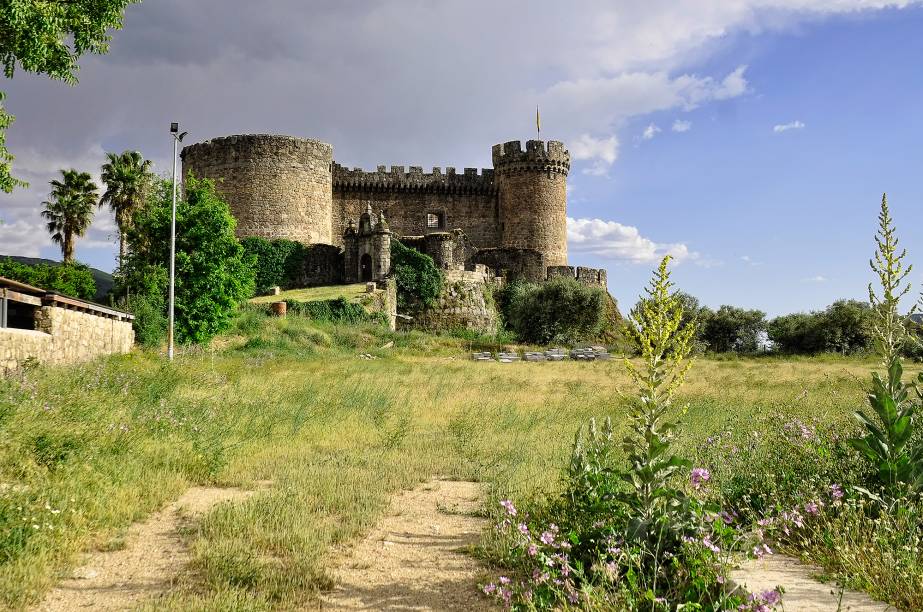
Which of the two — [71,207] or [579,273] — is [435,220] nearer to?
[579,273]

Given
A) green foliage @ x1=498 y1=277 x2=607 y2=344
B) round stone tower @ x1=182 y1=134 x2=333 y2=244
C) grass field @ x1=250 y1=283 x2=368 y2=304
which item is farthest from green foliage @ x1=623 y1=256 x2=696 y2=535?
round stone tower @ x1=182 y1=134 x2=333 y2=244

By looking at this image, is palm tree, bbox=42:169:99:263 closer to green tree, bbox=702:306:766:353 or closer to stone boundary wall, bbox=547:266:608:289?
stone boundary wall, bbox=547:266:608:289

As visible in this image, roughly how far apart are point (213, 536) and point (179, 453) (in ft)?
9.75

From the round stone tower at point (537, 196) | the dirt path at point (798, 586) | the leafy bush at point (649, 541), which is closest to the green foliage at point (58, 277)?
the round stone tower at point (537, 196)

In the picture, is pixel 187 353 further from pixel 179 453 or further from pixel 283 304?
pixel 179 453

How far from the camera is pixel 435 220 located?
47.5 metres

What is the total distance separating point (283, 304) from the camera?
31094mm

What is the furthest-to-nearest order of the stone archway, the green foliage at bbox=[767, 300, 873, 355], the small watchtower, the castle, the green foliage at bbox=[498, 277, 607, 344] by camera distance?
the green foliage at bbox=[767, 300, 873, 355], the castle, the green foliage at bbox=[498, 277, 607, 344], the stone archway, the small watchtower

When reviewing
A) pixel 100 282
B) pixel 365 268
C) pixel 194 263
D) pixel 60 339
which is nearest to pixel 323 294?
pixel 365 268

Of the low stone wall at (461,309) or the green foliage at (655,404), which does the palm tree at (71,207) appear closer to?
the low stone wall at (461,309)

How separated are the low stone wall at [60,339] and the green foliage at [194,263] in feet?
13.7

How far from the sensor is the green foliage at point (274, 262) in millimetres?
39094

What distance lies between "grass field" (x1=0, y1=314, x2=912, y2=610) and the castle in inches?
861

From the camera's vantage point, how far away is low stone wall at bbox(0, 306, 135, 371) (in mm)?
12258
